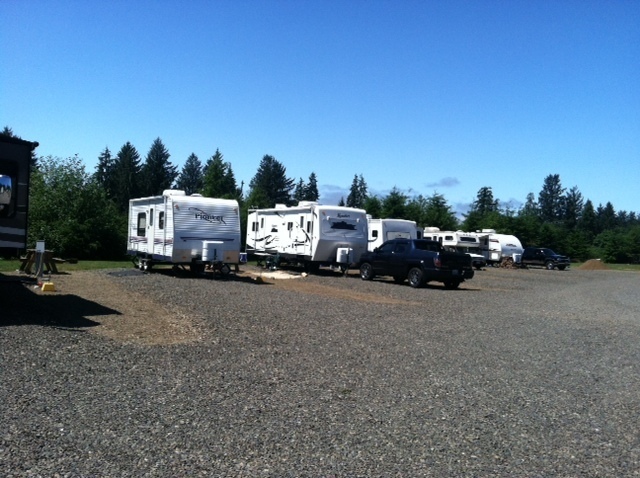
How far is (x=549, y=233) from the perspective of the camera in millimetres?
73125

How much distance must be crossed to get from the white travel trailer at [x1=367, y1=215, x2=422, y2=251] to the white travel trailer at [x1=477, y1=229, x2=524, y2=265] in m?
17.2

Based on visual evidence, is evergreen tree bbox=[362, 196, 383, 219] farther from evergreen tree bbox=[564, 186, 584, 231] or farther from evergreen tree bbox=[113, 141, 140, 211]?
evergreen tree bbox=[564, 186, 584, 231]

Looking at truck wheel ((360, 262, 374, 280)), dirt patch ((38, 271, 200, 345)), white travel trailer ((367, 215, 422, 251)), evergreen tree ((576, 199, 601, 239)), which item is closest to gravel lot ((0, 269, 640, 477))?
dirt patch ((38, 271, 200, 345))

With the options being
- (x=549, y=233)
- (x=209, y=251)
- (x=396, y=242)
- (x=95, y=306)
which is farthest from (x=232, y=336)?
(x=549, y=233)

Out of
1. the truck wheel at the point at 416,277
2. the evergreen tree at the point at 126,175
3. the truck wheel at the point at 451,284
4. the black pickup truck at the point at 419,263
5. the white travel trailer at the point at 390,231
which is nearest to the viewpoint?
the black pickup truck at the point at 419,263

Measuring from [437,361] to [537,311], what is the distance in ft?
26.9

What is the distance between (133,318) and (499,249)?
38397 millimetres

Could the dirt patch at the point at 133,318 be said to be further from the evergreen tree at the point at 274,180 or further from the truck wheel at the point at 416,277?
the evergreen tree at the point at 274,180

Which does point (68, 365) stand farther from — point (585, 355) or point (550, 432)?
point (585, 355)

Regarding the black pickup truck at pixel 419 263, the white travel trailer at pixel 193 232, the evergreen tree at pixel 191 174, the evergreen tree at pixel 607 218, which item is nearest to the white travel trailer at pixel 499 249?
the black pickup truck at pixel 419 263

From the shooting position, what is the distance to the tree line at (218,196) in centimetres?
3316

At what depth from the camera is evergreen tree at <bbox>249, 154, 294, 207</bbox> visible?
109 metres

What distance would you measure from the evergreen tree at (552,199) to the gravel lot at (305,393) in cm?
14676

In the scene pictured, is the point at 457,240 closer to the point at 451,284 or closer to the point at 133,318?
the point at 451,284
